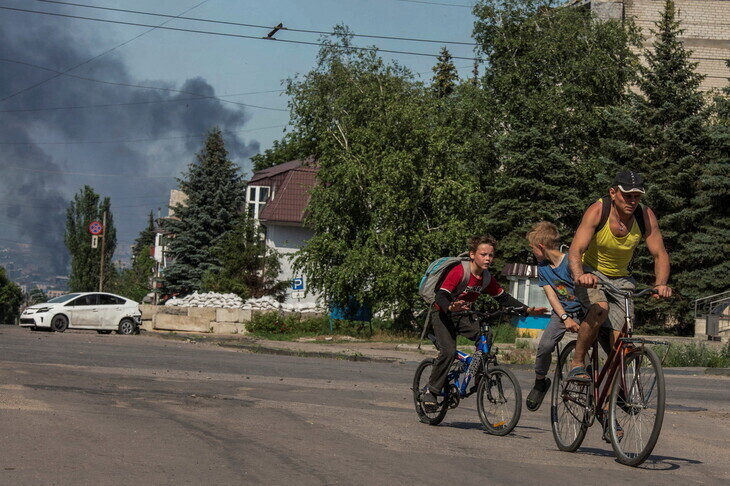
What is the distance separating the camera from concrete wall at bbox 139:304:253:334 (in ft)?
127

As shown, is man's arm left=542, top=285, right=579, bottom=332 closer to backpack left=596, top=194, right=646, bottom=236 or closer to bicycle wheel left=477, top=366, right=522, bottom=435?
bicycle wheel left=477, top=366, right=522, bottom=435

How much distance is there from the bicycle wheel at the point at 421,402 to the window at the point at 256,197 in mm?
62011

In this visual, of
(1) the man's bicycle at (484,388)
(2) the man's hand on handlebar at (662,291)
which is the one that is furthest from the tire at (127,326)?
(2) the man's hand on handlebar at (662,291)

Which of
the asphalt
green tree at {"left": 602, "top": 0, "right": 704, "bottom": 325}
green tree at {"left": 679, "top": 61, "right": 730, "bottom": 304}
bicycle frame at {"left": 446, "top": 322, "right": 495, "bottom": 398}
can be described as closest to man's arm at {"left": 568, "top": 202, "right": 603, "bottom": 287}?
bicycle frame at {"left": 446, "top": 322, "right": 495, "bottom": 398}

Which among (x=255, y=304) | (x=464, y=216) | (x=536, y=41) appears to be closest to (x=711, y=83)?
(x=536, y=41)

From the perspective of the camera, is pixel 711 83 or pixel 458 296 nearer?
pixel 458 296

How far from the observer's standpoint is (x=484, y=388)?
9430 mm

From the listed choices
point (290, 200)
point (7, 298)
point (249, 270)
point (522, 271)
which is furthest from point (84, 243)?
point (522, 271)

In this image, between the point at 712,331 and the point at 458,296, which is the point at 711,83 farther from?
the point at 458,296

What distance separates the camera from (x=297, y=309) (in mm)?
42219

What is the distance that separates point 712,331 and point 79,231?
85484 millimetres

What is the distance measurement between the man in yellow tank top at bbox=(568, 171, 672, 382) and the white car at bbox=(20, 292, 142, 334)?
30807mm

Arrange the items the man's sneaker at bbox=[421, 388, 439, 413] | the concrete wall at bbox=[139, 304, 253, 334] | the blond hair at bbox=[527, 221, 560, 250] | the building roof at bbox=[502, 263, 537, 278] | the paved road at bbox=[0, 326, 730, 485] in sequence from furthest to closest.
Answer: the concrete wall at bbox=[139, 304, 253, 334] < the building roof at bbox=[502, 263, 537, 278] < the man's sneaker at bbox=[421, 388, 439, 413] < the blond hair at bbox=[527, 221, 560, 250] < the paved road at bbox=[0, 326, 730, 485]

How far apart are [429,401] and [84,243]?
101 m
